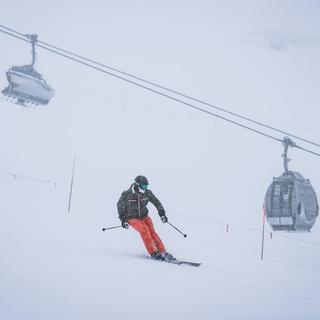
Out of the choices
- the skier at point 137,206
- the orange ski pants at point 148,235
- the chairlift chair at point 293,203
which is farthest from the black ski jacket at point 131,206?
the chairlift chair at point 293,203

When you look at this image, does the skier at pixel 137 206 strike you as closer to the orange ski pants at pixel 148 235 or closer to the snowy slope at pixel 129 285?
the orange ski pants at pixel 148 235

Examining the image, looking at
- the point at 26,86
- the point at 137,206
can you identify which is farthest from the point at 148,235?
the point at 26,86

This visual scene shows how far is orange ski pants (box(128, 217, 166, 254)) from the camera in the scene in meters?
10.6

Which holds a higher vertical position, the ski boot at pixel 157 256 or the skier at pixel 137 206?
the skier at pixel 137 206

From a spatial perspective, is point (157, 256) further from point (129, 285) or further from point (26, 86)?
point (26, 86)

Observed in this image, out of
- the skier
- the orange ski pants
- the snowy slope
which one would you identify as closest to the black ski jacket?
the skier

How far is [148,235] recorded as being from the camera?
34.6 feet

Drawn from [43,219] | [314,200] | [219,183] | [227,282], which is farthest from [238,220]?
[227,282]

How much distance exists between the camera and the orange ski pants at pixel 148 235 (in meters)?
10.6

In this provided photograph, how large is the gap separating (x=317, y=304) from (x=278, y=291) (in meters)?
0.94

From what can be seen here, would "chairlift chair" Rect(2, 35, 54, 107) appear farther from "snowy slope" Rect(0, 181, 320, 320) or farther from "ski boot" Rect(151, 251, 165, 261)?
"ski boot" Rect(151, 251, 165, 261)

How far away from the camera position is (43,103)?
55.0ft

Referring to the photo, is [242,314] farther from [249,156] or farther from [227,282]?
[249,156]

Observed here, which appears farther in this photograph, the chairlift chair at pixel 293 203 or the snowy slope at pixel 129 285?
the chairlift chair at pixel 293 203
